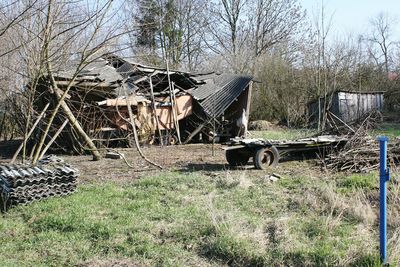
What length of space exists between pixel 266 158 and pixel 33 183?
16.2 ft

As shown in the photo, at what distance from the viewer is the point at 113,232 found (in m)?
4.58

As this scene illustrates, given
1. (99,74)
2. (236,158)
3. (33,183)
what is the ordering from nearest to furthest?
(33,183) < (236,158) < (99,74)

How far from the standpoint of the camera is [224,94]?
15648 mm

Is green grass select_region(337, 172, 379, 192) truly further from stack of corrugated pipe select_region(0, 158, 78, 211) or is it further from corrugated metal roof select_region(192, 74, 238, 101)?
corrugated metal roof select_region(192, 74, 238, 101)

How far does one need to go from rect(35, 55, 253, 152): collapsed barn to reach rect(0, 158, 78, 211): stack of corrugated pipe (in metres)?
4.86

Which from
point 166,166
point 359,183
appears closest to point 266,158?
point 166,166

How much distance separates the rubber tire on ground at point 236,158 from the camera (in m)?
9.06

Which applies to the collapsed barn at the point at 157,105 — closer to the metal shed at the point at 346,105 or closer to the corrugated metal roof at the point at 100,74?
the corrugated metal roof at the point at 100,74

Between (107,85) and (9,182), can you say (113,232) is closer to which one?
(9,182)

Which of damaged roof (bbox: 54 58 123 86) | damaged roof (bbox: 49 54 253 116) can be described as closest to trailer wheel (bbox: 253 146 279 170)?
damaged roof (bbox: 54 58 123 86)

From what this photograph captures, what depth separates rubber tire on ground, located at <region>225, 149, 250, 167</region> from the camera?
29.7 ft

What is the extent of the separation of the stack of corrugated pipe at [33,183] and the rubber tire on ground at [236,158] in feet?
12.3

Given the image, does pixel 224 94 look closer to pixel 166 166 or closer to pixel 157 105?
pixel 157 105

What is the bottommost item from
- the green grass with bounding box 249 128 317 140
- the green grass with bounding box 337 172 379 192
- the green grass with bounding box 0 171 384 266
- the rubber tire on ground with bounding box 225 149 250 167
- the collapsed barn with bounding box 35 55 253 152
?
the green grass with bounding box 0 171 384 266
